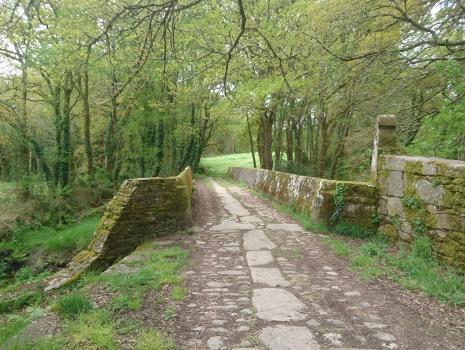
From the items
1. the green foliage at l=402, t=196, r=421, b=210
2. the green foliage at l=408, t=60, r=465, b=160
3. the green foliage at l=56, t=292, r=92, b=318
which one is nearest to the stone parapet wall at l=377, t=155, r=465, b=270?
the green foliage at l=402, t=196, r=421, b=210

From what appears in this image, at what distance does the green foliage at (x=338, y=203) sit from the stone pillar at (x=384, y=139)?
0.65 m

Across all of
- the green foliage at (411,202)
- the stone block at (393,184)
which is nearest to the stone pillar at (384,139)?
the stone block at (393,184)

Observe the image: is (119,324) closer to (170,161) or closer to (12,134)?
(12,134)

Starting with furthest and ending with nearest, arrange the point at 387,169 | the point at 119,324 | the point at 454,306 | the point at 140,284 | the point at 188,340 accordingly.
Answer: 1. the point at 387,169
2. the point at 140,284
3. the point at 454,306
4. the point at 119,324
5. the point at 188,340

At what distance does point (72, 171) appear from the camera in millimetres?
15711

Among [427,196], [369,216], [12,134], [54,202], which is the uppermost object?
[12,134]

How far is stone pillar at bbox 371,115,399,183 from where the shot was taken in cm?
641

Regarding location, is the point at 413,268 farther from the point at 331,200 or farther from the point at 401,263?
the point at 331,200

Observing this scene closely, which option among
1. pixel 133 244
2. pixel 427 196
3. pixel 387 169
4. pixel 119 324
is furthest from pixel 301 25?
pixel 119 324

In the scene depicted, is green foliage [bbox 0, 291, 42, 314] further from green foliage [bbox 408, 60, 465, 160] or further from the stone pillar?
green foliage [bbox 408, 60, 465, 160]

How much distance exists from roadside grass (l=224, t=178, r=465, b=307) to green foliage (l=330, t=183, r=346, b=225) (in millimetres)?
177

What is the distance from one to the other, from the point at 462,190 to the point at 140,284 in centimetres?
419

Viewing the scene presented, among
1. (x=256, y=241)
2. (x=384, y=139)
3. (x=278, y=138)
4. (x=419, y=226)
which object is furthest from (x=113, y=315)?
(x=278, y=138)

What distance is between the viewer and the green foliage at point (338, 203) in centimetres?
662
